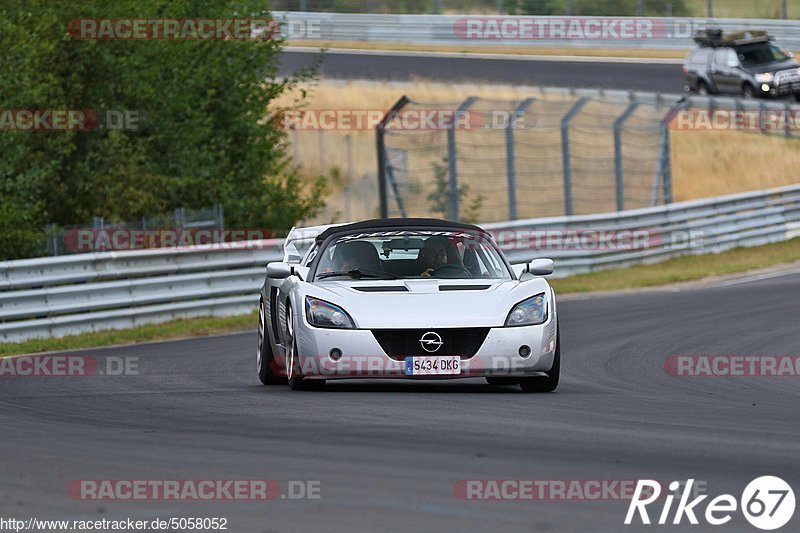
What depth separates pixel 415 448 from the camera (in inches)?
305

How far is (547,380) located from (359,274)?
1.59 m

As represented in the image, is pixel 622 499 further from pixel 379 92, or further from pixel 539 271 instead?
pixel 379 92

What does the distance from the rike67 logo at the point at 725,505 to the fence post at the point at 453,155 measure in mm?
18526

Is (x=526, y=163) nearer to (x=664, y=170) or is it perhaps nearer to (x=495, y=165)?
(x=495, y=165)

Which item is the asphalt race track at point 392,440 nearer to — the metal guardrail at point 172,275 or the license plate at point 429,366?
the license plate at point 429,366

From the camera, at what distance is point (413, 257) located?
1184 centimetres

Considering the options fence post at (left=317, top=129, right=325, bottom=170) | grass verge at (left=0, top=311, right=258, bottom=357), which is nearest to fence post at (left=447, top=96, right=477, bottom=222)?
grass verge at (left=0, top=311, right=258, bottom=357)

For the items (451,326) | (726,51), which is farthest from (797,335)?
(726,51)

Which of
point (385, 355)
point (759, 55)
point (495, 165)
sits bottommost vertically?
point (385, 355)

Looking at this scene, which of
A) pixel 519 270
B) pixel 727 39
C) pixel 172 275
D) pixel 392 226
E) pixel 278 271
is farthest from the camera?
pixel 727 39

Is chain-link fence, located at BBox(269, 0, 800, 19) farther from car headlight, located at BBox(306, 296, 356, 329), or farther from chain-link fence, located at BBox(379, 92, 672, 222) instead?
car headlight, located at BBox(306, 296, 356, 329)

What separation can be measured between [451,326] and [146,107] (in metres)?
15.8

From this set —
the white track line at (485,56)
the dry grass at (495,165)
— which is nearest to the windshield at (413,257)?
the dry grass at (495,165)

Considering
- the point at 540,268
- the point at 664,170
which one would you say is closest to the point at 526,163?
the point at 664,170
